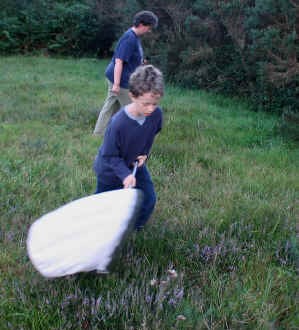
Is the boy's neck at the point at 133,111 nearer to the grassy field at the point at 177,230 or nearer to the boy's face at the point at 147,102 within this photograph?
the boy's face at the point at 147,102

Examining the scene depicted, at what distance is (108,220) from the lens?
233 cm

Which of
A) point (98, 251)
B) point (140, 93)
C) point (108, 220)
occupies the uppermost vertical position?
point (140, 93)

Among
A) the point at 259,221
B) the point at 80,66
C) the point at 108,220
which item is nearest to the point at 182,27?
the point at 80,66

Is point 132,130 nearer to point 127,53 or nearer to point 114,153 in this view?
point 114,153

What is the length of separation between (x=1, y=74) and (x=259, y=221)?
11.9 m

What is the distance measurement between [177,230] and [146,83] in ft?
4.91

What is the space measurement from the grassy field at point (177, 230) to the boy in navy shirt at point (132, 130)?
2.25ft

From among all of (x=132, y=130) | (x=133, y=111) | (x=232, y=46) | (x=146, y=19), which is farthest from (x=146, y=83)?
(x=232, y=46)

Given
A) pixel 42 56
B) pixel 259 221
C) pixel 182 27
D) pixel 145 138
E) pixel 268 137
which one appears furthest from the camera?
pixel 42 56

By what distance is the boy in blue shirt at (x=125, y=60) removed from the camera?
17.2 feet

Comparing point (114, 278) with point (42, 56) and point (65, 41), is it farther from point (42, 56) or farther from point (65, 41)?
point (65, 41)

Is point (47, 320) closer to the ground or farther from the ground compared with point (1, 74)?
closer to the ground

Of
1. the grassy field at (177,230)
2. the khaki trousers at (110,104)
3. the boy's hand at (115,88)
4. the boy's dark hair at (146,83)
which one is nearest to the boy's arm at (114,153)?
the boy's dark hair at (146,83)

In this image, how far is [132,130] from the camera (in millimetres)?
2861
